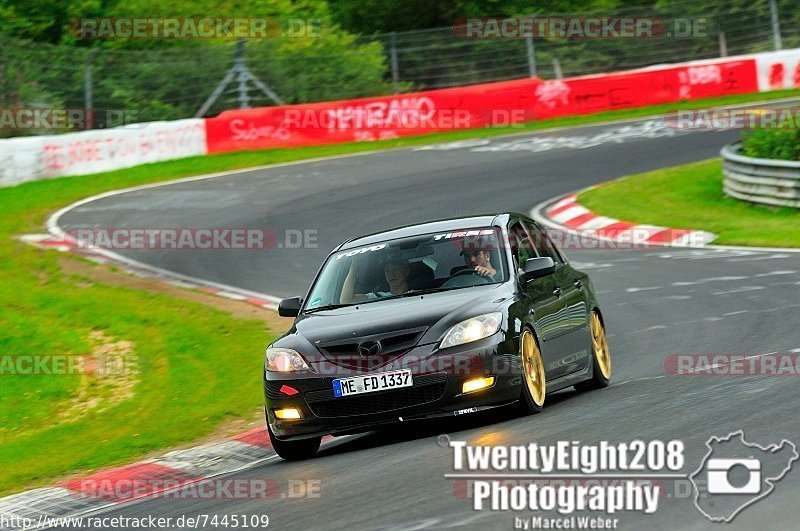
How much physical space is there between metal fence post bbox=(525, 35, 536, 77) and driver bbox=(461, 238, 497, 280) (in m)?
24.8

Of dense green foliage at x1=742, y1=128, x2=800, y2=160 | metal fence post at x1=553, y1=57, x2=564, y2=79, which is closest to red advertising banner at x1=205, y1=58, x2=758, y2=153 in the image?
metal fence post at x1=553, y1=57, x2=564, y2=79

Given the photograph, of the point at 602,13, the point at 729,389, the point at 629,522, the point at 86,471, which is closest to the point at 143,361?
the point at 86,471

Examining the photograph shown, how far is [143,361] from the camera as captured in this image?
14.4 metres

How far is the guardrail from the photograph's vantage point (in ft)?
70.4

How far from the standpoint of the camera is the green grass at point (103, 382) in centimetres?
1112

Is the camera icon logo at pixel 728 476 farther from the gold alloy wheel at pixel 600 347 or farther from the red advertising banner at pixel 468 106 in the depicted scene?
the red advertising banner at pixel 468 106

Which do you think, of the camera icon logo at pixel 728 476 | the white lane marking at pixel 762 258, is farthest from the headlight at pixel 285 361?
the white lane marking at pixel 762 258

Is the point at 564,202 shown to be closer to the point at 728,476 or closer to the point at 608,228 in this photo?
the point at 608,228

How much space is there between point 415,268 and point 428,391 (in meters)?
1.38

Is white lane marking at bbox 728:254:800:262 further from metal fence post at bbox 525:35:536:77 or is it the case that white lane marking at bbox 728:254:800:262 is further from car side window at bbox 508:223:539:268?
metal fence post at bbox 525:35:536:77

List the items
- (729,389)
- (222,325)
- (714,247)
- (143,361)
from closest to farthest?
(729,389) < (143,361) < (222,325) < (714,247)

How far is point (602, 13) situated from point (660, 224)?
17.2 m

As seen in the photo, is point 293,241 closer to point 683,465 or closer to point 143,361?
point 143,361

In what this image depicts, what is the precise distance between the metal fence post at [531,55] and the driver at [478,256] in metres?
24.8
